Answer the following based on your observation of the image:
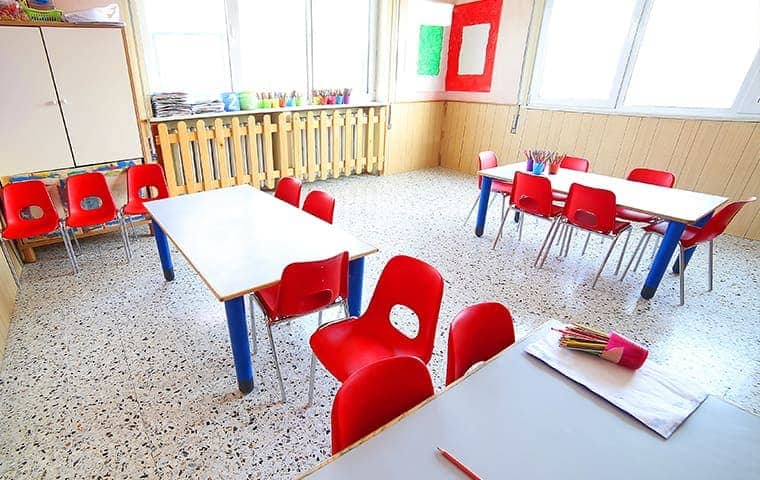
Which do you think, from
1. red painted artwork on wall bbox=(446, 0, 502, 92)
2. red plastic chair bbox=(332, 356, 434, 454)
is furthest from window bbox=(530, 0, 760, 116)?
A: red plastic chair bbox=(332, 356, 434, 454)

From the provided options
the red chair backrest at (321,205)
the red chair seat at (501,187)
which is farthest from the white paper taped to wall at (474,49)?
the red chair backrest at (321,205)

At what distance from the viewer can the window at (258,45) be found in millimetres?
3910

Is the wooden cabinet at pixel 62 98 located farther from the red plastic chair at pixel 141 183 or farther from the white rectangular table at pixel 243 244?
the white rectangular table at pixel 243 244

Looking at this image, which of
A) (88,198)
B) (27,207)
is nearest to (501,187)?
(88,198)

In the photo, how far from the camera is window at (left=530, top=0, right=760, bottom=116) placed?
3754mm

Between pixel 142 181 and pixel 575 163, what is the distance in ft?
13.4

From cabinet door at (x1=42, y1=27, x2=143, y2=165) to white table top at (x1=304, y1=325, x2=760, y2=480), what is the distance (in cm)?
349

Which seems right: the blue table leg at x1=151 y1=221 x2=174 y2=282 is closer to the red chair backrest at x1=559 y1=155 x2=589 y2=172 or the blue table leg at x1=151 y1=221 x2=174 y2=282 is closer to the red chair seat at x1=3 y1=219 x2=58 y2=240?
the red chair seat at x1=3 y1=219 x2=58 y2=240

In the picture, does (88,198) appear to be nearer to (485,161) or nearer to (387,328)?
(387,328)

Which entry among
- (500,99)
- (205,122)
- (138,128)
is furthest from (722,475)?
(500,99)

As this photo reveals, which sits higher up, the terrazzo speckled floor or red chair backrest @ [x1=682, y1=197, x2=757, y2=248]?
red chair backrest @ [x1=682, y1=197, x2=757, y2=248]

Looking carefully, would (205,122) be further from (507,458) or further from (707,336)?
(707,336)

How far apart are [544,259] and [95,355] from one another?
10.8 feet

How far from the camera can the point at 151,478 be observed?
153 centimetres
